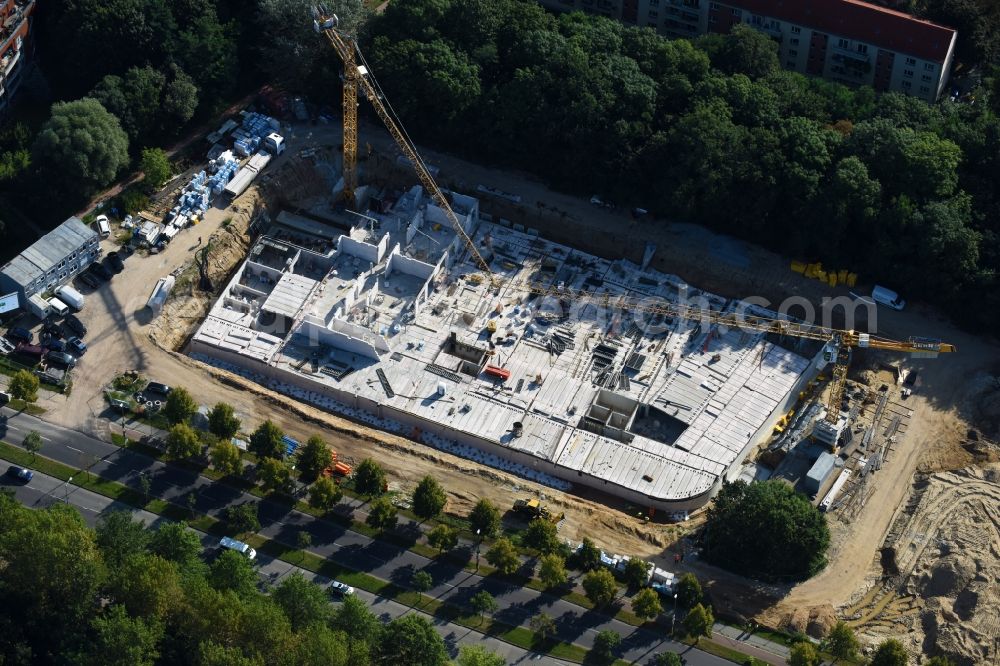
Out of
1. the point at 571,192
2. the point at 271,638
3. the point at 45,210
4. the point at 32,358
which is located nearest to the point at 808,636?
the point at 271,638

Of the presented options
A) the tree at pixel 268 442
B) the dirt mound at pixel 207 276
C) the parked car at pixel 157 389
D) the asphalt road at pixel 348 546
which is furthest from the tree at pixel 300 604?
the dirt mound at pixel 207 276

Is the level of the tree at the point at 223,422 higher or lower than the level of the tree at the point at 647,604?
higher

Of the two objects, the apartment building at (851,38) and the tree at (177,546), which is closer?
the tree at (177,546)

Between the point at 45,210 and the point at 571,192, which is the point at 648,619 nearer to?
the point at 571,192

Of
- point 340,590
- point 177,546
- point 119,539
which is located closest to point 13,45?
point 119,539

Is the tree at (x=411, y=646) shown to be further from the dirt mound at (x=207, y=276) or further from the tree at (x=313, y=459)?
the dirt mound at (x=207, y=276)

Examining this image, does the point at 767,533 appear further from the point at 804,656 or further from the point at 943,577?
the point at 943,577
